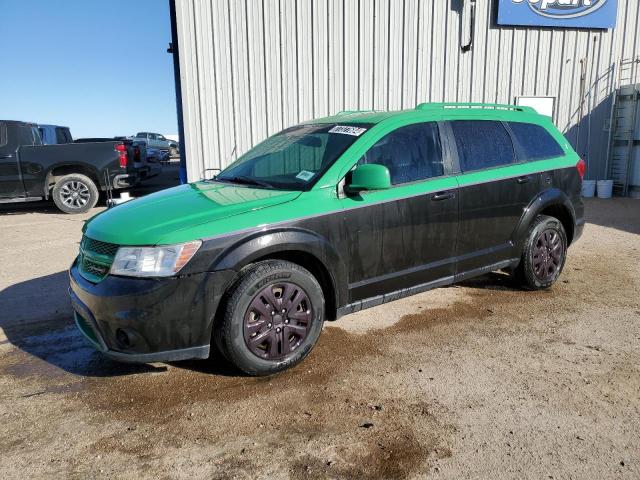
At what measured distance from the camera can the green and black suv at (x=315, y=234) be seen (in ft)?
9.63

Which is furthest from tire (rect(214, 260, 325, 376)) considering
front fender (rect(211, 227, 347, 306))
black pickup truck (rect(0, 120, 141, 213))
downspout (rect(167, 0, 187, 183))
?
black pickup truck (rect(0, 120, 141, 213))

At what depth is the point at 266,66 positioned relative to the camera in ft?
33.2

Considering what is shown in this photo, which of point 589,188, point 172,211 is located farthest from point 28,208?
point 589,188

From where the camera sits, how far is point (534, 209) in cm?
459

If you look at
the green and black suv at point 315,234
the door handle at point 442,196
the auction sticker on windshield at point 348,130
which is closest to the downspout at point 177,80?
the green and black suv at point 315,234

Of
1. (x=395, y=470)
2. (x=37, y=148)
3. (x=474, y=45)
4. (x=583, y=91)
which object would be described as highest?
(x=474, y=45)

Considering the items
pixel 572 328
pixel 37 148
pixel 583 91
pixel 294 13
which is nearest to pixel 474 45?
pixel 583 91

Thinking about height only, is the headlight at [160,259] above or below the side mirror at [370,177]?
below

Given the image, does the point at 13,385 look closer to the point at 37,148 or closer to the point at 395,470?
the point at 395,470

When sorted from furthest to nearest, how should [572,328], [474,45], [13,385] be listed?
[474,45] → [572,328] → [13,385]

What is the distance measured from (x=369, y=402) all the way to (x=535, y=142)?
316 centimetres

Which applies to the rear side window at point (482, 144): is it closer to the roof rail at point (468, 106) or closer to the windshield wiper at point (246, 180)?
the roof rail at point (468, 106)

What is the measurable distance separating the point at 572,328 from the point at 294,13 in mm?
8398

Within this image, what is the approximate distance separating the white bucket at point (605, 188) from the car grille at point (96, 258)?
11641 millimetres
